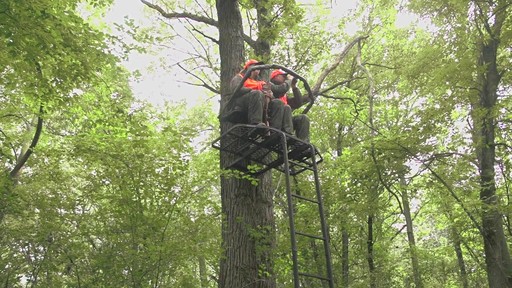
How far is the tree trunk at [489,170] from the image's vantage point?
6020 mm

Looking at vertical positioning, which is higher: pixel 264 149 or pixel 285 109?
pixel 285 109

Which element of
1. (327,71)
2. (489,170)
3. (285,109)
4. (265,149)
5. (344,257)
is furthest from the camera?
(344,257)

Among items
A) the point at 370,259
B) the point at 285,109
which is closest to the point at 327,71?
the point at 285,109

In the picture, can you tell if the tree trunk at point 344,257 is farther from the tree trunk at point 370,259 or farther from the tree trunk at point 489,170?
the tree trunk at point 489,170

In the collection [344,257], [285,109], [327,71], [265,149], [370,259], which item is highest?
[327,71]

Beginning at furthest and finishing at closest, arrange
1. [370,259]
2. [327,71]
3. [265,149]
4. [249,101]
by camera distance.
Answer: [370,259] < [327,71] < [265,149] < [249,101]

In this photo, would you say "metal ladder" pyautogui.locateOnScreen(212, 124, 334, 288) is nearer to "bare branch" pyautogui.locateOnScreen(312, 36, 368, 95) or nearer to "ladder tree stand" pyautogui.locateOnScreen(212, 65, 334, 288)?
"ladder tree stand" pyautogui.locateOnScreen(212, 65, 334, 288)

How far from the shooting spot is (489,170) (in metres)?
6.38

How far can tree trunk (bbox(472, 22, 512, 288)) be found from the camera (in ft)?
19.7

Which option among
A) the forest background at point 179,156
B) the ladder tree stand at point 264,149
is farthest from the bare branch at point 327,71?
the ladder tree stand at point 264,149

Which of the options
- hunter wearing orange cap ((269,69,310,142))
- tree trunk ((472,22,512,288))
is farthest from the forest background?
hunter wearing orange cap ((269,69,310,142))

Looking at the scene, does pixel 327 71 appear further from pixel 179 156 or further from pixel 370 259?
pixel 370 259

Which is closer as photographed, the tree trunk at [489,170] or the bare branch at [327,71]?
the bare branch at [327,71]

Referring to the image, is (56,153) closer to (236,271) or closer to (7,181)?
(7,181)
